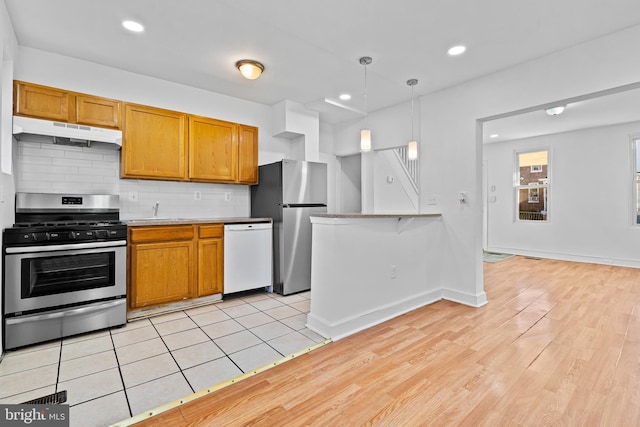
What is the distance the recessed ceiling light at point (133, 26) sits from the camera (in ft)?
8.07

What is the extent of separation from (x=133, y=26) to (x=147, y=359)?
261 cm

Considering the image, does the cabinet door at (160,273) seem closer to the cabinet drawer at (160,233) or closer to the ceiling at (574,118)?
the cabinet drawer at (160,233)

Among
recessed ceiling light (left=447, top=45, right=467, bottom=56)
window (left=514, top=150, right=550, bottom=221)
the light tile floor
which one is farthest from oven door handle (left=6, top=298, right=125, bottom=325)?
window (left=514, top=150, right=550, bottom=221)

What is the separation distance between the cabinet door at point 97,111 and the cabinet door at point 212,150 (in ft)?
2.42

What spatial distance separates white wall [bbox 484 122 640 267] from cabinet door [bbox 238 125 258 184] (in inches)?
225

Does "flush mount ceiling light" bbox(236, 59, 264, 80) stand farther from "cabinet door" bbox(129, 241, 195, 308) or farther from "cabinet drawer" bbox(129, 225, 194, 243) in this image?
"cabinet door" bbox(129, 241, 195, 308)

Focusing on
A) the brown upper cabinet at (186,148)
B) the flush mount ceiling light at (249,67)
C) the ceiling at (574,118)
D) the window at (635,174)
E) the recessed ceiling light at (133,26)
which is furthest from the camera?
the window at (635,174)

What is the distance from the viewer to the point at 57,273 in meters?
2.46

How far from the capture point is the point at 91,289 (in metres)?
2.58

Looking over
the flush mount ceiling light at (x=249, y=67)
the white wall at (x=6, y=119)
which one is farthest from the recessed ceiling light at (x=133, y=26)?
the flush mount ceiling light at (x=249, y=67)

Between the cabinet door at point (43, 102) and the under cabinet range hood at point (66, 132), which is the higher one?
the cabinet door at point (43, 102)

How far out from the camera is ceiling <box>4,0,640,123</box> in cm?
224

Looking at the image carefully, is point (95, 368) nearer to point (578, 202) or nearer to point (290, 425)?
point (290, 425)

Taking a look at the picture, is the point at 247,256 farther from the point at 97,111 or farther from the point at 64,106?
the point at 64,106
